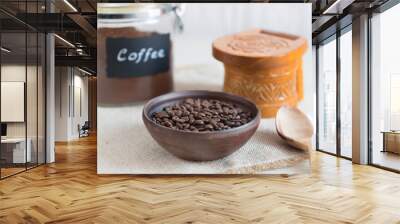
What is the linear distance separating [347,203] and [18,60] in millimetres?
5231

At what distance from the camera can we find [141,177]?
5.80 meters

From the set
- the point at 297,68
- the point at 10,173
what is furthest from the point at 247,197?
the point at 10,173

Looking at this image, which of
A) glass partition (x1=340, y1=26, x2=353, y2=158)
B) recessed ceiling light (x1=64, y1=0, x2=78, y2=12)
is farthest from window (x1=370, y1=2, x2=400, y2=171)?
recessed ceiling light (x1=64, y1=0, x2=78, y2=12)

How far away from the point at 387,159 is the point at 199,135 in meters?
3.71

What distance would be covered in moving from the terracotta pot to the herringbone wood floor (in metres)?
1.25

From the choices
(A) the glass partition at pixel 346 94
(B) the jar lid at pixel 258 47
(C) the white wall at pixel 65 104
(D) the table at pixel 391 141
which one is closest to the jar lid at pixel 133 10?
(B) the jar lid at pixel 258 47

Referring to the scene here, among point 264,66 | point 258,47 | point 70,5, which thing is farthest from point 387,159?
point 70,5

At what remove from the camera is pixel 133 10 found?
5738 mm

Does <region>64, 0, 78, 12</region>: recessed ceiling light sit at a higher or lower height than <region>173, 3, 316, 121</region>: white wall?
Result: higher

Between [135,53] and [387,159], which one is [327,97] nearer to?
[387,159]

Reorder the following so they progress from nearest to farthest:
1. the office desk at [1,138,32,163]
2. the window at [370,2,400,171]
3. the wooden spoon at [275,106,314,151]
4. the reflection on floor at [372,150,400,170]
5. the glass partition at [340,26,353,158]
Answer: the wooden spoon at [275,106,314,151] → the office desk at [1,138,32,163] → the window at [370,2,400,171] → the reflection on floor at [372,150,400,170] → the glass partition at [340,26,353,158]

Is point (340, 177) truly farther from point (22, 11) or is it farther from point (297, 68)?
point (22, 11)

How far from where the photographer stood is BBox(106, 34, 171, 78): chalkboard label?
18.8 feet

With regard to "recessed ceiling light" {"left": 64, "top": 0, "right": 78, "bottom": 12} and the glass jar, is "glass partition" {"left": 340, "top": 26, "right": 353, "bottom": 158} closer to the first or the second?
the glass jar
